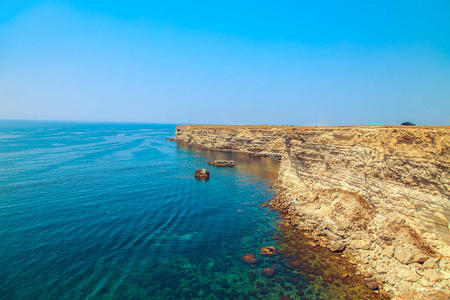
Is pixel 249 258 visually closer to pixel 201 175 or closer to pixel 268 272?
pixel 268 272

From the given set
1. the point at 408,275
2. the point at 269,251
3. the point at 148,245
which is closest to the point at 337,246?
the point at 408,275

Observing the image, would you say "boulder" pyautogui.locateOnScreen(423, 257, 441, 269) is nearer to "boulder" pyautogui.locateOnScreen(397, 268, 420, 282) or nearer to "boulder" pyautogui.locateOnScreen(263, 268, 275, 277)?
"boulder" pyautogui.locateOnScreen(397, 268, 420, 282)

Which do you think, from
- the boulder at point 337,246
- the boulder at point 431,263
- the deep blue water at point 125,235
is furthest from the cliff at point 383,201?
the deep blue water at point 125,235

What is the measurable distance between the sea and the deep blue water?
110 mm

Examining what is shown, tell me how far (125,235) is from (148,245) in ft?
13.0

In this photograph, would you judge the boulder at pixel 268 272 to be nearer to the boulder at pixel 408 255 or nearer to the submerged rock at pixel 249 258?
the submerged rock at pixel 249 258

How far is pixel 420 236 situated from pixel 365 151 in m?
10.4

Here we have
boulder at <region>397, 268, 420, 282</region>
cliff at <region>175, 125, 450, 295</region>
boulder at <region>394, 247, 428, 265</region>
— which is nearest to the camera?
boulder at <region>397, 268, 420, 282</region>

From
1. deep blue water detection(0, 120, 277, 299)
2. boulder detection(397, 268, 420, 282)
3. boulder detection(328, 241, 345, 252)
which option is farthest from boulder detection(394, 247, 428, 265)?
deep blue water detection(0, 120, 277, 299)

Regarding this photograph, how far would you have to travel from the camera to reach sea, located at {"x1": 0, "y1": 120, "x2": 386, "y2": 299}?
713 inches

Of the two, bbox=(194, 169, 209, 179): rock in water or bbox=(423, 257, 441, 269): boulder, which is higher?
bbox=(423, 257, 441, 269): boulder

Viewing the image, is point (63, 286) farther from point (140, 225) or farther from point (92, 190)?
point (92, 190)

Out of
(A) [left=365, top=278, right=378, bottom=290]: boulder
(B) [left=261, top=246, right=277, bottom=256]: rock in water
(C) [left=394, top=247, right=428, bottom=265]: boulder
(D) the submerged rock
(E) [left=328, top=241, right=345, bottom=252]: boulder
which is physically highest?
(C) [left=394, top=247, right=428, bottom=265]: boulder

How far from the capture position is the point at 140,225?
28.7m
